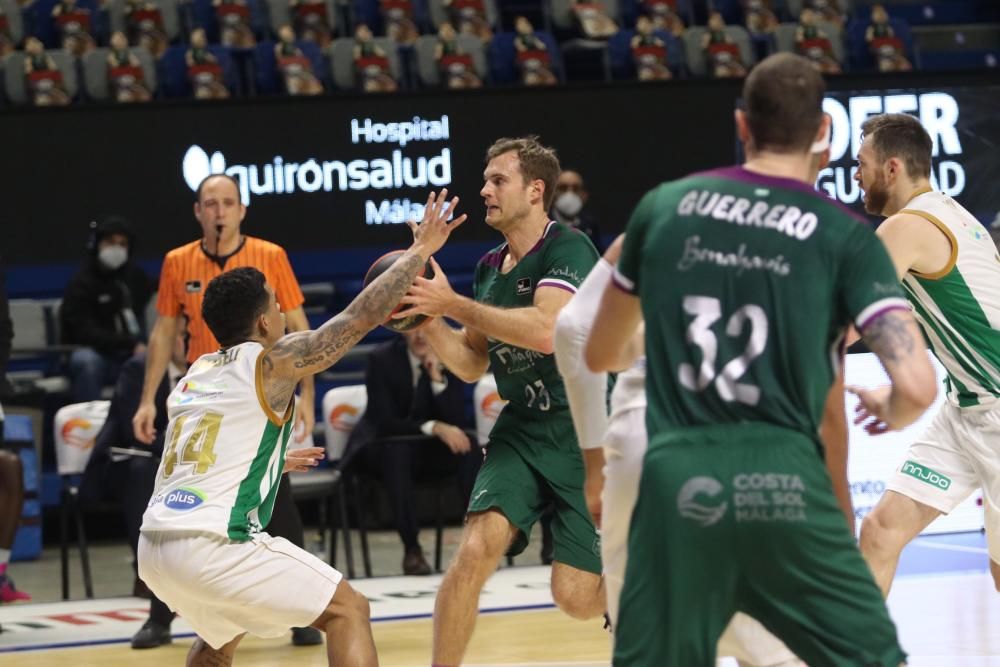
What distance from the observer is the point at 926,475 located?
5.52 metres

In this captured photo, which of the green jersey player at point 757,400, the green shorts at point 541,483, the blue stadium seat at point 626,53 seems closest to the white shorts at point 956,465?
the green shorts at point 541,483

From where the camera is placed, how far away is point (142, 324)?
37.3 feet

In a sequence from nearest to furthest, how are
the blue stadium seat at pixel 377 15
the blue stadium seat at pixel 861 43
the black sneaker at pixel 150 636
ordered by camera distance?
the black sneaker at pixel 150 636 → the blue stadium seat at pixel 377 15 → the blue stadium seat at pixel 861 43

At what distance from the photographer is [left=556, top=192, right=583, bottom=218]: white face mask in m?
11.6

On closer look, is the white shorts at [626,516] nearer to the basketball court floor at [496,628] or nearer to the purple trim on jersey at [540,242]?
the purple trim on jersey at [540,242]

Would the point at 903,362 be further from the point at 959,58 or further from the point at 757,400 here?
the point at 959,58

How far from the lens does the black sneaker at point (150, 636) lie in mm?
6969

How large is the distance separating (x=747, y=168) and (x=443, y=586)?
228cm

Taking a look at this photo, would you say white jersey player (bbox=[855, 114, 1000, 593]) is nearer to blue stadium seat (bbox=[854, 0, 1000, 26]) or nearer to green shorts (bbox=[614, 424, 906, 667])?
green shorts (bbox=[614, 424, 906, 667])

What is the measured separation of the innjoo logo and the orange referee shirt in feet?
9.42

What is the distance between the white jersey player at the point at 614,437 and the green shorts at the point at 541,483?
141 cm

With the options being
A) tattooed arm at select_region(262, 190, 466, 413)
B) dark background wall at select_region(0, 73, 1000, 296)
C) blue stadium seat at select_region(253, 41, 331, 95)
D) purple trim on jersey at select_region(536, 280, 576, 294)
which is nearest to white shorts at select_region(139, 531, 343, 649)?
tattooed arm at select_region(262, 190, 466, 413)

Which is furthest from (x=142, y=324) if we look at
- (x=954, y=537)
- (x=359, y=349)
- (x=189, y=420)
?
(x=189, y=420)

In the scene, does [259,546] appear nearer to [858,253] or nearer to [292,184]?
[858,253]
